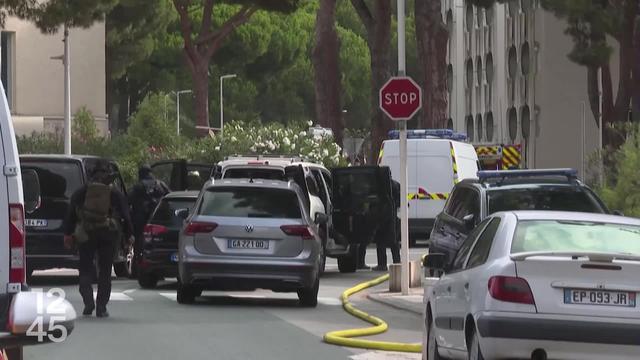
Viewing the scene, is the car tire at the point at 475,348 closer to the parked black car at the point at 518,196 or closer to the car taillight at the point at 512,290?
the car taillight at the point at 512,290

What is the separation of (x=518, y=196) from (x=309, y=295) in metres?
3.11

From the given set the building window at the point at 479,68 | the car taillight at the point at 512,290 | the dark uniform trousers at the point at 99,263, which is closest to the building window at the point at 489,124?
the building window at the point at 479,68

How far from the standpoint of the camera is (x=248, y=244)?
18672 mm

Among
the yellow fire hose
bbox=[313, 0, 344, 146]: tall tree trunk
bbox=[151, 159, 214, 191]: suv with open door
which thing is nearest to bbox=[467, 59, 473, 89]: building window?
bbox=[313, 0, 344, 146]: tall tree trunk

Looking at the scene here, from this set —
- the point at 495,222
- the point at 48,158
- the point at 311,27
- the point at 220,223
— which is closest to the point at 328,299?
the point at 220,223

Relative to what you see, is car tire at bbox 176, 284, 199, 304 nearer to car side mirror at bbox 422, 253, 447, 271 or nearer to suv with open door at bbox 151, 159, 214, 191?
car side mirror at bbox 422, 253, 447, 271

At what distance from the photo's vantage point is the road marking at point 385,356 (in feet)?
45.6

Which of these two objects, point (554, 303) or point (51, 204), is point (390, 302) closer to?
point (51, 204)

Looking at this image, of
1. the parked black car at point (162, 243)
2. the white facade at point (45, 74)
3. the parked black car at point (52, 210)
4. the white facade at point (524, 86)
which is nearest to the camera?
the parked black car at point (52, 210)

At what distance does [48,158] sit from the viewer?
21.5 metres

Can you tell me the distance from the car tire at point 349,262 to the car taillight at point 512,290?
52.9ft

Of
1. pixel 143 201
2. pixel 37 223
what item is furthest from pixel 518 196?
pixel 143 201

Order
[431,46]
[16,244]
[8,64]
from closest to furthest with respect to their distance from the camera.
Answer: [16,244] → [431,46] → [8,64]

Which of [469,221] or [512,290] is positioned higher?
[469,221]
